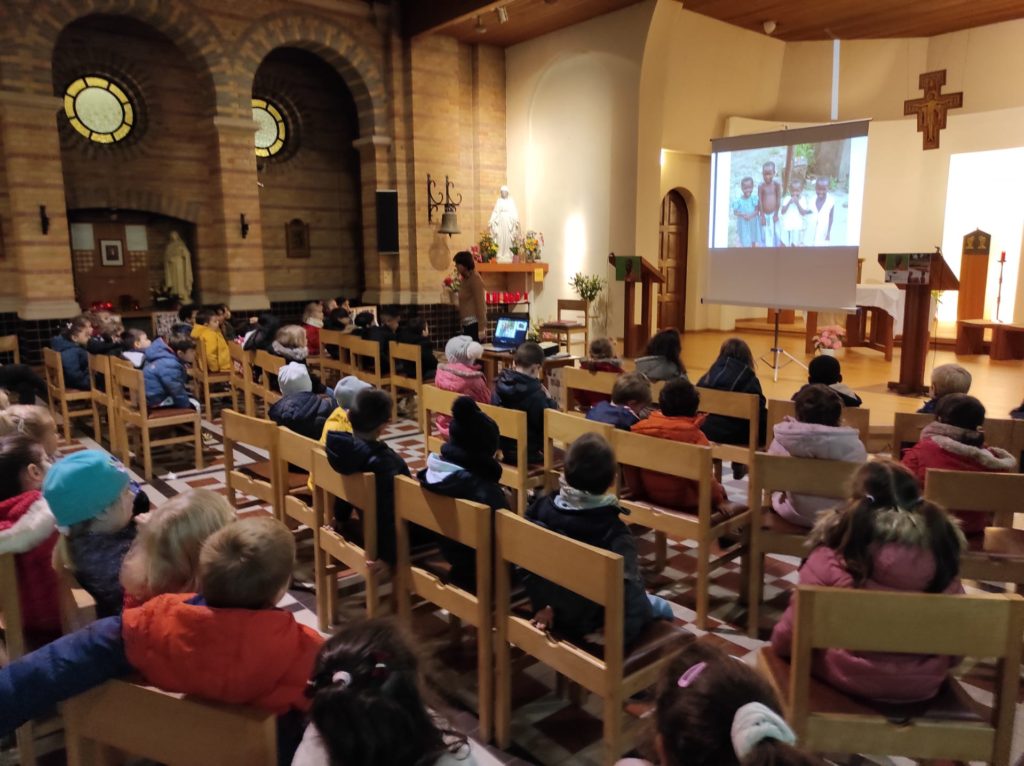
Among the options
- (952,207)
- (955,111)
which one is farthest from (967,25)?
(952,207)

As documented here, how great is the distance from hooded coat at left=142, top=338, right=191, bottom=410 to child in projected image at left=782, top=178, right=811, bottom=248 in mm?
5929

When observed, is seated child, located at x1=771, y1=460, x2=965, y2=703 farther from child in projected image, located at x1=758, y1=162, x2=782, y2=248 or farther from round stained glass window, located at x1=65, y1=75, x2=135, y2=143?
round stained glass window, located at x1=65, y1=75, x2=135, y2=143

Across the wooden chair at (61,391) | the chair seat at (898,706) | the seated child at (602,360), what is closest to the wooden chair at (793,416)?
the seated child at (602,360)

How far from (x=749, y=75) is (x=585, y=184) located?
10.8ft

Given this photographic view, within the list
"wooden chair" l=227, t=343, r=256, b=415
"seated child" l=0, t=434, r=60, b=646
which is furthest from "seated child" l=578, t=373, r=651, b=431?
"wooden chair" l=227, t=343, r=256, b=415

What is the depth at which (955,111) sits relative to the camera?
34.8 feet

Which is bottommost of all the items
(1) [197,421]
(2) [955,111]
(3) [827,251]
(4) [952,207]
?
(1) [197,421]

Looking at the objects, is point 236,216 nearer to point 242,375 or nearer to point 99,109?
point 99,109

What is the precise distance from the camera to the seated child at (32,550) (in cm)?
207

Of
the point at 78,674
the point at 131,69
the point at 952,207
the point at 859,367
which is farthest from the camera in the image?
the point at 952,207

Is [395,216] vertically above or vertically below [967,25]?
below

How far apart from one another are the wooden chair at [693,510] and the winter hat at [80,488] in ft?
5.74

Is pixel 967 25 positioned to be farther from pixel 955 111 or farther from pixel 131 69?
pixel 131 69

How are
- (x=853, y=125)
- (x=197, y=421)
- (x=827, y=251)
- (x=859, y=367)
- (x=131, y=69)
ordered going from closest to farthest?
(x=197, y=421), (x=853, y=125), (x=827, y=251), (x=859, y=367), (x=131, y=69)
